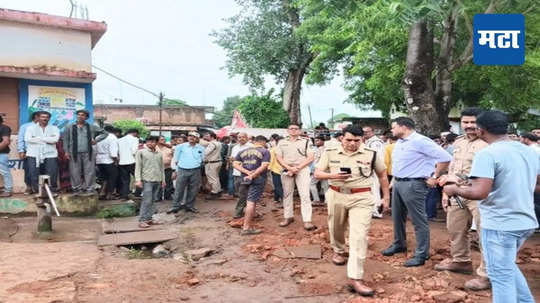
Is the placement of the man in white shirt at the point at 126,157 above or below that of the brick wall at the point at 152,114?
below

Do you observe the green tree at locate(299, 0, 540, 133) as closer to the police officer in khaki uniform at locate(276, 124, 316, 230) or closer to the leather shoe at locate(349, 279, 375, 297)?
the police officer in khaki uniform at locate(276, 124, 316, 230)

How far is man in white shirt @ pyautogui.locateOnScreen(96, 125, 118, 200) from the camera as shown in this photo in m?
9.61

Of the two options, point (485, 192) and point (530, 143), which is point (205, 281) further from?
point (530, 143)

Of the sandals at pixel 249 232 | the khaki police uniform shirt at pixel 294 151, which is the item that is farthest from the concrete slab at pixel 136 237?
the khaki police uniform shirt at pixel 294 151

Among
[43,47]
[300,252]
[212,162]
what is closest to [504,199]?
[300,252]

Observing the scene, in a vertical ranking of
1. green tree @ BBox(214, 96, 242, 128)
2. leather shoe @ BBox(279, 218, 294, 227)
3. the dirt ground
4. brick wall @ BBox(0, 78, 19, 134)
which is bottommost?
the dirt ground

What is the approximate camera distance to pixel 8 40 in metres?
9.09

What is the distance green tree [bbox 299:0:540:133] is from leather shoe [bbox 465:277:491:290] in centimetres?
432

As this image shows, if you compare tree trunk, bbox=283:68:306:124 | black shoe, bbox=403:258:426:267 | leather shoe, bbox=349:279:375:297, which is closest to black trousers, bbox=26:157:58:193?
leather shoe, bbox=349:279:375:297

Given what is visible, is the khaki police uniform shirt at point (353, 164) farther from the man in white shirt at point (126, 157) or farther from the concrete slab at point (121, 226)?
the man in white shirt at point (126, 157)

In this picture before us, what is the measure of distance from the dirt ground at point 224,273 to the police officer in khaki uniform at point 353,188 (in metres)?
0.46

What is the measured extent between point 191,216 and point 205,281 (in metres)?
3.92

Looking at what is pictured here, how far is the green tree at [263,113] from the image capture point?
71.2 ft

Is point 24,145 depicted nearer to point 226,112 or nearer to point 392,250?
point 392,250
